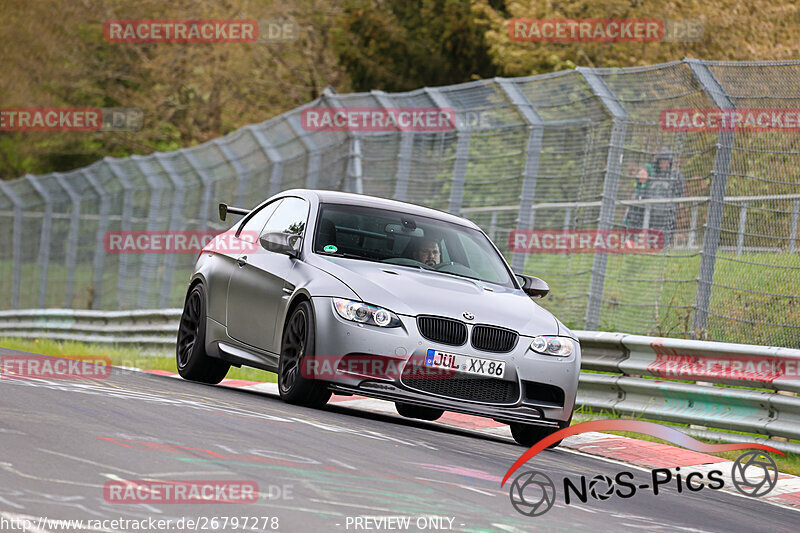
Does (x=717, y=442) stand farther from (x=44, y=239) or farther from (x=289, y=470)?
(x=44, y=239)

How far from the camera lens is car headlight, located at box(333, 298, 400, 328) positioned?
8.77 m

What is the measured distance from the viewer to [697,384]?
1067 cm

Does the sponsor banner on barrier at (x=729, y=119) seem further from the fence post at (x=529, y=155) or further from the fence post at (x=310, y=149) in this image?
the fence post at (x=310, y=149)

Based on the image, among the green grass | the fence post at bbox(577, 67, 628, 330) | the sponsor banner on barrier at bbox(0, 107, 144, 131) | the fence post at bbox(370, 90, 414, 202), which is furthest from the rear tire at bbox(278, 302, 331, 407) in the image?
the sponsor banner on barrier at bbox(0, 107, 144, 131)

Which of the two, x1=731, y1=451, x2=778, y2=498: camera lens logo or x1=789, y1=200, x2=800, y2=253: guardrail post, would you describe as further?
x1=789, y1=200, x2=800, y2=253: guardrail post

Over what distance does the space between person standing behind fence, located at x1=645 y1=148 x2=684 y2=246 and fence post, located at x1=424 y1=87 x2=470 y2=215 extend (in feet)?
8.87

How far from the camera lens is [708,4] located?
93.6 ft

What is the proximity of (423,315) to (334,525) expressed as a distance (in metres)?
3.57

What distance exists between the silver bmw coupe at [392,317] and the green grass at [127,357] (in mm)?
3183

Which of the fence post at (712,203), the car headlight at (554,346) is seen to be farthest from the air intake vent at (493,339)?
the fence post at (712,203)

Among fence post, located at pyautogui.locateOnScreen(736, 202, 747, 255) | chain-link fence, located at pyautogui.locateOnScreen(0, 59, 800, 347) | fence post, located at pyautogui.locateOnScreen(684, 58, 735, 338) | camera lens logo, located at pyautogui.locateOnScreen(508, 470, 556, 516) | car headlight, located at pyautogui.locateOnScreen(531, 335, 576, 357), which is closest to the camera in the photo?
camera lens logo, located at pyautogui.locateOnScreen(508, 470, 556, 516)

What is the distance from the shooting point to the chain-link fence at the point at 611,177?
1152 centimetres

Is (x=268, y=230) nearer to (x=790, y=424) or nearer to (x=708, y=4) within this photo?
(x=790, y=424)

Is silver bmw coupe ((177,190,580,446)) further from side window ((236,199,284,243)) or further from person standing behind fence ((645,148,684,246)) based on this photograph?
person standing behind fence ((645,148,684,246))
